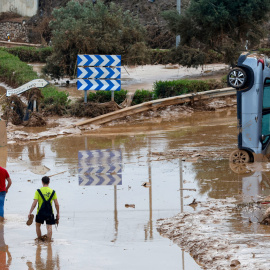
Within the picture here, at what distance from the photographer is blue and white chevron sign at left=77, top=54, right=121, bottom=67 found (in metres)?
21.1

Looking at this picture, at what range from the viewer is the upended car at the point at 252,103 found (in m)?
13.1

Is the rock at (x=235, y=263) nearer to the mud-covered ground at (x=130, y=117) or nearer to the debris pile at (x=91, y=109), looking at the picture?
the mud-covered ground at (x=130, y=117)

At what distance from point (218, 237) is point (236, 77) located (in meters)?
5.31

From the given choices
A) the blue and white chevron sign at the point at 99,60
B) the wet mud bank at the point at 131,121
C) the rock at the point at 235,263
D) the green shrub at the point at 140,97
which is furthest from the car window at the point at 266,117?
the green shrub at the point at 140,97

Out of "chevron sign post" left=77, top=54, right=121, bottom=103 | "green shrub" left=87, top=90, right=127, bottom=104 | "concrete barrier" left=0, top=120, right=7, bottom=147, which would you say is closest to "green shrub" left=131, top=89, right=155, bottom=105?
"green shrub" left=87, top=90, right=127, bottom=104

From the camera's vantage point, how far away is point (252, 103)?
13.4 meters

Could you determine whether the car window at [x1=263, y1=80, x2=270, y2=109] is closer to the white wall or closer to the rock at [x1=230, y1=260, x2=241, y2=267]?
the rock at [x1=230, y1=260, x2=241, y2=267]

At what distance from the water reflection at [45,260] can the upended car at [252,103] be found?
611 centimetres

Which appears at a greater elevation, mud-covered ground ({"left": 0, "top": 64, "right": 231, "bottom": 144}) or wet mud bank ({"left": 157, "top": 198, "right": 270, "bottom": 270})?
mud-covered ground ({"left": 0, "top": 64, "right": 231, "bottom": 144})

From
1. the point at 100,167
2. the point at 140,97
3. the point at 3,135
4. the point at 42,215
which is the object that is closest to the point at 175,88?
the point at 140,97

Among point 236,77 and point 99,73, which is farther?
point 99,73

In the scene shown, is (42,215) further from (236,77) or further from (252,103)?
(252,103)

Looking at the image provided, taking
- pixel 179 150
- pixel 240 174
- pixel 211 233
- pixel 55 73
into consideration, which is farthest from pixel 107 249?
pixel 55 73

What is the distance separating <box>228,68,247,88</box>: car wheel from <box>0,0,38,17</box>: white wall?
50.8 meters
